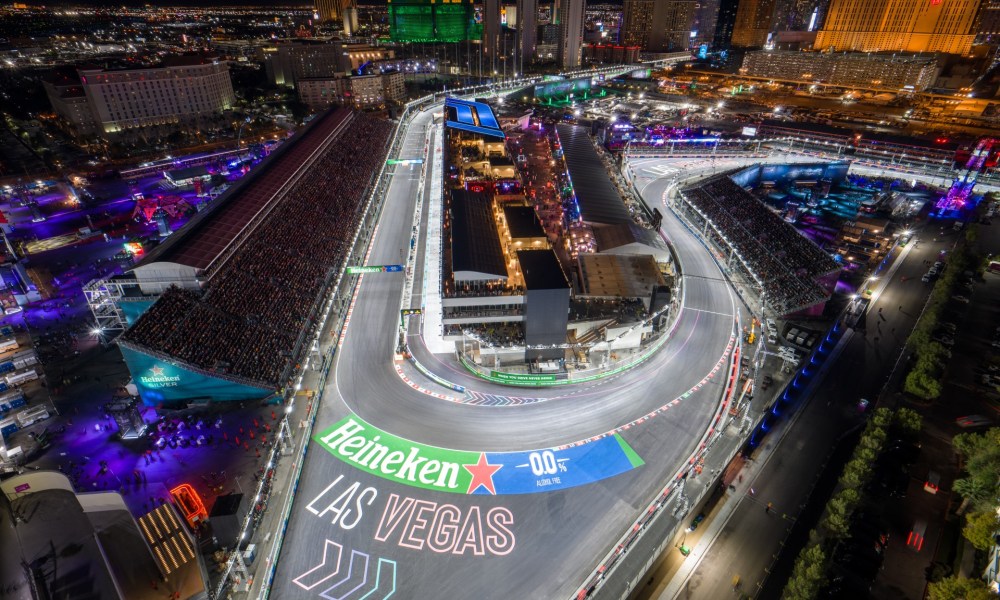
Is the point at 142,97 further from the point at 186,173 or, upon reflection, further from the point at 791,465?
the point at 791,465

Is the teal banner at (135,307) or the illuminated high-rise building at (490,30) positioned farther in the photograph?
the illuminated high-rise building at (490,30)

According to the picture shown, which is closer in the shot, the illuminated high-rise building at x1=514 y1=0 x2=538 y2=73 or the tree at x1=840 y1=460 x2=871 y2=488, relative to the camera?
the tree at x1=840 y1=460 x2=871 y2=488

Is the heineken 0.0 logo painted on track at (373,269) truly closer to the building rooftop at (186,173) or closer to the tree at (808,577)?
the tree at (808,577)

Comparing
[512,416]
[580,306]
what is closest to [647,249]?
[580,306]

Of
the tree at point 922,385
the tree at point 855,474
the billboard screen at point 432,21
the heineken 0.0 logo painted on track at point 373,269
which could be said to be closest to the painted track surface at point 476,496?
the heineken 0.0 logo painted on track at point 373,269

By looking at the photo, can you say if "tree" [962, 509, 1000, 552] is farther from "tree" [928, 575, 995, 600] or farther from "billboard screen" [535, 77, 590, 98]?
"billboard screen" [535, 77, 590, 98]

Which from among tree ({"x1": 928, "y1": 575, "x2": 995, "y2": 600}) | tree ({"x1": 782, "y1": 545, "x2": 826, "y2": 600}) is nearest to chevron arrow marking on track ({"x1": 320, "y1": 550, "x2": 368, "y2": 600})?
tree ({"x1": 782, "y1": 545, "x2": 826, "y2": 600})
